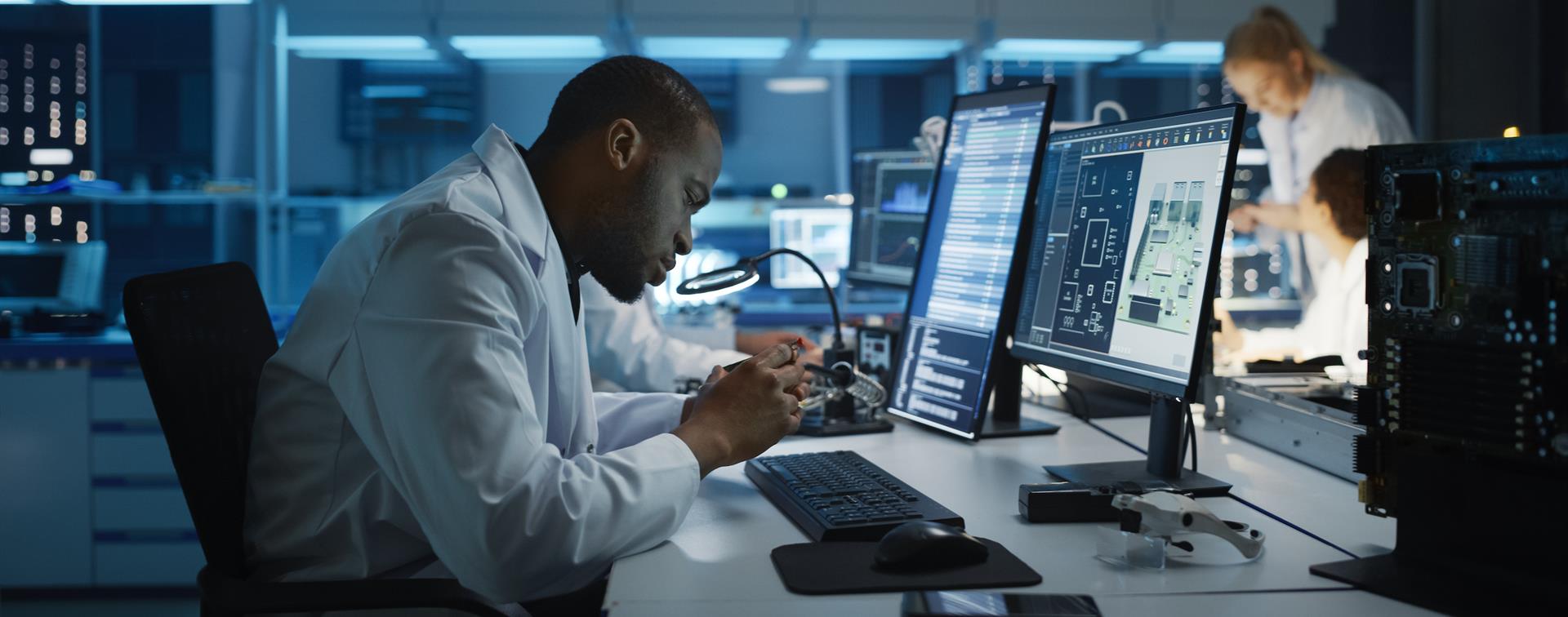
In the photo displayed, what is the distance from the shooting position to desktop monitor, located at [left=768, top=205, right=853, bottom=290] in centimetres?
385

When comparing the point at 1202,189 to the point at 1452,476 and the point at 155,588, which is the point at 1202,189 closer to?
the point at 1452,476

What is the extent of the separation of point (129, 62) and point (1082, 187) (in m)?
3.78

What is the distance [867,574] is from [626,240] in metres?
0.53

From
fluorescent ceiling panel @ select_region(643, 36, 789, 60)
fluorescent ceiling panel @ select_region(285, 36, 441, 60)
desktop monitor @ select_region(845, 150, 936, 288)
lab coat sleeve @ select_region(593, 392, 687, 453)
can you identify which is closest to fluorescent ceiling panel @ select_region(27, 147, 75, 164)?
fluorescent ceiling panel @ select_region(285, 36, 441, 60)

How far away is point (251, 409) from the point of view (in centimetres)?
121

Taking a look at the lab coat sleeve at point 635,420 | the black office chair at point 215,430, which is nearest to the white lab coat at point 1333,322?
the lab coat sleeve at point 635,420

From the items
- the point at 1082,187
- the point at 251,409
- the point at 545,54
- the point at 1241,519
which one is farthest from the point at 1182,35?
the point at 251,409

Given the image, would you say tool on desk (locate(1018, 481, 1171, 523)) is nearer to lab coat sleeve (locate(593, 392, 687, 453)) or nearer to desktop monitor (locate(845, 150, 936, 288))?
lab coat sleeve (locate(593, 392, 687, 453))

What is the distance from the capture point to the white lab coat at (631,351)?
2.51 meters

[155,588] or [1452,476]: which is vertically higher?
[1452,476]

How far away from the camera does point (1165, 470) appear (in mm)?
1232

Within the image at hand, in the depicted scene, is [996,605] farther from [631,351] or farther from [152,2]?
[152,2]

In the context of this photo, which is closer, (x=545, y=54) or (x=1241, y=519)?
(x=1241, y=519)

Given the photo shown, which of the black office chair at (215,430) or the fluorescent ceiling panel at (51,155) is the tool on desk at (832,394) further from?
the fluorescent ceiling panel at (51,155)
